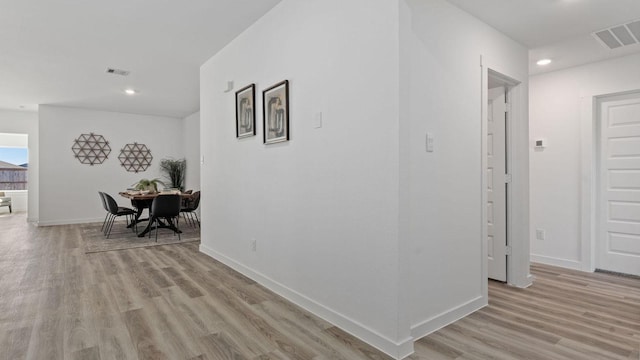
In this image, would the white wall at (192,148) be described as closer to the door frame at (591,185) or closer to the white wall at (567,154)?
the white wall at (567,154)

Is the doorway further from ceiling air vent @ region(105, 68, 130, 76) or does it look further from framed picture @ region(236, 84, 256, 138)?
ceiling air vent @ region(105, 68, 130, 76)

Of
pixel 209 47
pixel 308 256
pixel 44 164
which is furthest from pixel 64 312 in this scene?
pixel 44 164

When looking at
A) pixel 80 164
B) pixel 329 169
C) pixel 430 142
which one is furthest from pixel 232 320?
pixel 80 164

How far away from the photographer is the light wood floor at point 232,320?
202 centimetres

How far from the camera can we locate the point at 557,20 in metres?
2.85

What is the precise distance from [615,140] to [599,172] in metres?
0.38

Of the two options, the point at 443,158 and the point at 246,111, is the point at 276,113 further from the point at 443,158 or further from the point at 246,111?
the point at 443,158

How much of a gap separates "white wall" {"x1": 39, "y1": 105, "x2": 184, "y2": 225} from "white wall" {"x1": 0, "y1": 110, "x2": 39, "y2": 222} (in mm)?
718

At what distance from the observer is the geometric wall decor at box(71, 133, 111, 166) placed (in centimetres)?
757

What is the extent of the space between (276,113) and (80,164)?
6.82 meters

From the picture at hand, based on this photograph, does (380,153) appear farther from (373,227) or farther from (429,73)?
(429,73)

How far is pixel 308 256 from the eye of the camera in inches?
104

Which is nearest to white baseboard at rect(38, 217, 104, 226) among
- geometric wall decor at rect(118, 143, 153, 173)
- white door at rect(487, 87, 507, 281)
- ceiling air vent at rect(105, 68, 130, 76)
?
geometric wall decor at rect(118, 143, 153, 173)

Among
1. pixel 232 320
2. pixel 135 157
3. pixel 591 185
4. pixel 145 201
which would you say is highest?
pixel 135 157
